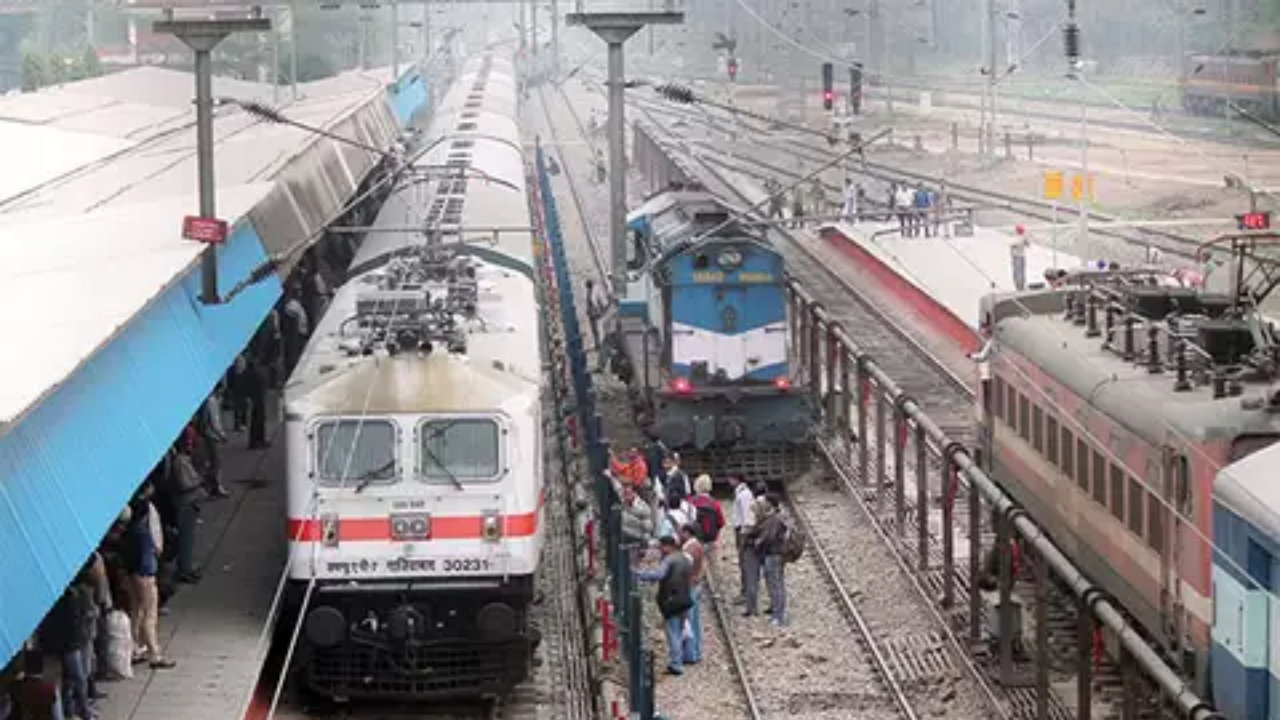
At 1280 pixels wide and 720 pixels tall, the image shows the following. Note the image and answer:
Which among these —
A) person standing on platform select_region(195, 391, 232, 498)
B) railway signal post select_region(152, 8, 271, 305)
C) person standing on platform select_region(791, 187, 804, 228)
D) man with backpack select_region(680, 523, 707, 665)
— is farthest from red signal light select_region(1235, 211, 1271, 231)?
person standing on platform select_region(791, 187, 804, 228)

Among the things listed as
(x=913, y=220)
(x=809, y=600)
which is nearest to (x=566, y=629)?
(x=809, y=600)

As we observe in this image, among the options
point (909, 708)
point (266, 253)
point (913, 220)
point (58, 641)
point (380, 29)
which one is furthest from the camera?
point (380, 29)

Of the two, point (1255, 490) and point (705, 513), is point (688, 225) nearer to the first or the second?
point (705, 513)

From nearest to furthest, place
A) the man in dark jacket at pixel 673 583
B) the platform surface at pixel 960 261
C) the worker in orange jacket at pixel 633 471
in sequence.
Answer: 1. the man in dark jacket at pixel 673 583
2. the worker in orange jacket at pixel 633 471
3. the platform surface at pixel 960 261

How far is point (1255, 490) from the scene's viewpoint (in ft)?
41.3

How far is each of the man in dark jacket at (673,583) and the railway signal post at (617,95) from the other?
43.1 ft

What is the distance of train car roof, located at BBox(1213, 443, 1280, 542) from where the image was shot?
12.2 meters

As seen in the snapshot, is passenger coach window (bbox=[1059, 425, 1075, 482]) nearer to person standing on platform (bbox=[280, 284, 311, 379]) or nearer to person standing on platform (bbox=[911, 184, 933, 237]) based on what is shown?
person standing on platform (bbox=[280, 284, 311, 379])

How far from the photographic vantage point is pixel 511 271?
2302 cm

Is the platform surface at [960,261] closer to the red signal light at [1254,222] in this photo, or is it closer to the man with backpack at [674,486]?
the red signal light at [1254,222]

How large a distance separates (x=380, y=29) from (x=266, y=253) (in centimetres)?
6023

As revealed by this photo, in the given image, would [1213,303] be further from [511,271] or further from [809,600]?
[511,271]

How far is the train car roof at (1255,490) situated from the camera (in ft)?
40.1

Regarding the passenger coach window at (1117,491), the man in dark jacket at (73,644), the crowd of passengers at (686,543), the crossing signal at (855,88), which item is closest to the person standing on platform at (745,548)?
the crowd of passengers at (686,543)
